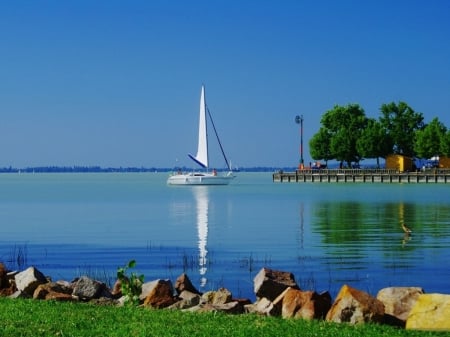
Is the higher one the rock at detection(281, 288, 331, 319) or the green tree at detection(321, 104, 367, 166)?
the green tree at detection(321, 104, 367, 166)

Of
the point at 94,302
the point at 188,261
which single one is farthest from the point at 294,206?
the point at 94,302

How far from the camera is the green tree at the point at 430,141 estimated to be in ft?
489

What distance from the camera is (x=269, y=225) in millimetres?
56688

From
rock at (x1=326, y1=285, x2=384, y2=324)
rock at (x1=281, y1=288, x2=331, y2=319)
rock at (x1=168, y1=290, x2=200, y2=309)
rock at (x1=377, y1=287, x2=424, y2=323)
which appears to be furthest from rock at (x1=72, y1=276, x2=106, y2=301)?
rock at (x1=377, y1=287, x2=424, y2=323)

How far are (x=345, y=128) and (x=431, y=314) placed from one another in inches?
5663

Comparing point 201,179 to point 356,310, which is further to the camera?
point 201,179

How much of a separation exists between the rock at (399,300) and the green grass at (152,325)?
6.81 ft

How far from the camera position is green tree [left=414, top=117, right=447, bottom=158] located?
5871 inches

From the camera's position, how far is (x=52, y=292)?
18.9 metres

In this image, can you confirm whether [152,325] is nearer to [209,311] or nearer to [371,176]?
[209,311]

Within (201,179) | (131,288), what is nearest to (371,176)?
(201,179)

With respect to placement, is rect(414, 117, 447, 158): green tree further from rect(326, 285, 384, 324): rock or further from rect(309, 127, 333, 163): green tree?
rect(326, 285, 384, 324): rock

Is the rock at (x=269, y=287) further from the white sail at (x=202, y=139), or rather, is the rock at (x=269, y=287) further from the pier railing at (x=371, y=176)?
the pier railing at (x=371, y=176)

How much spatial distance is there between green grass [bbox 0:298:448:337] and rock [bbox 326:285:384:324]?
569mm
